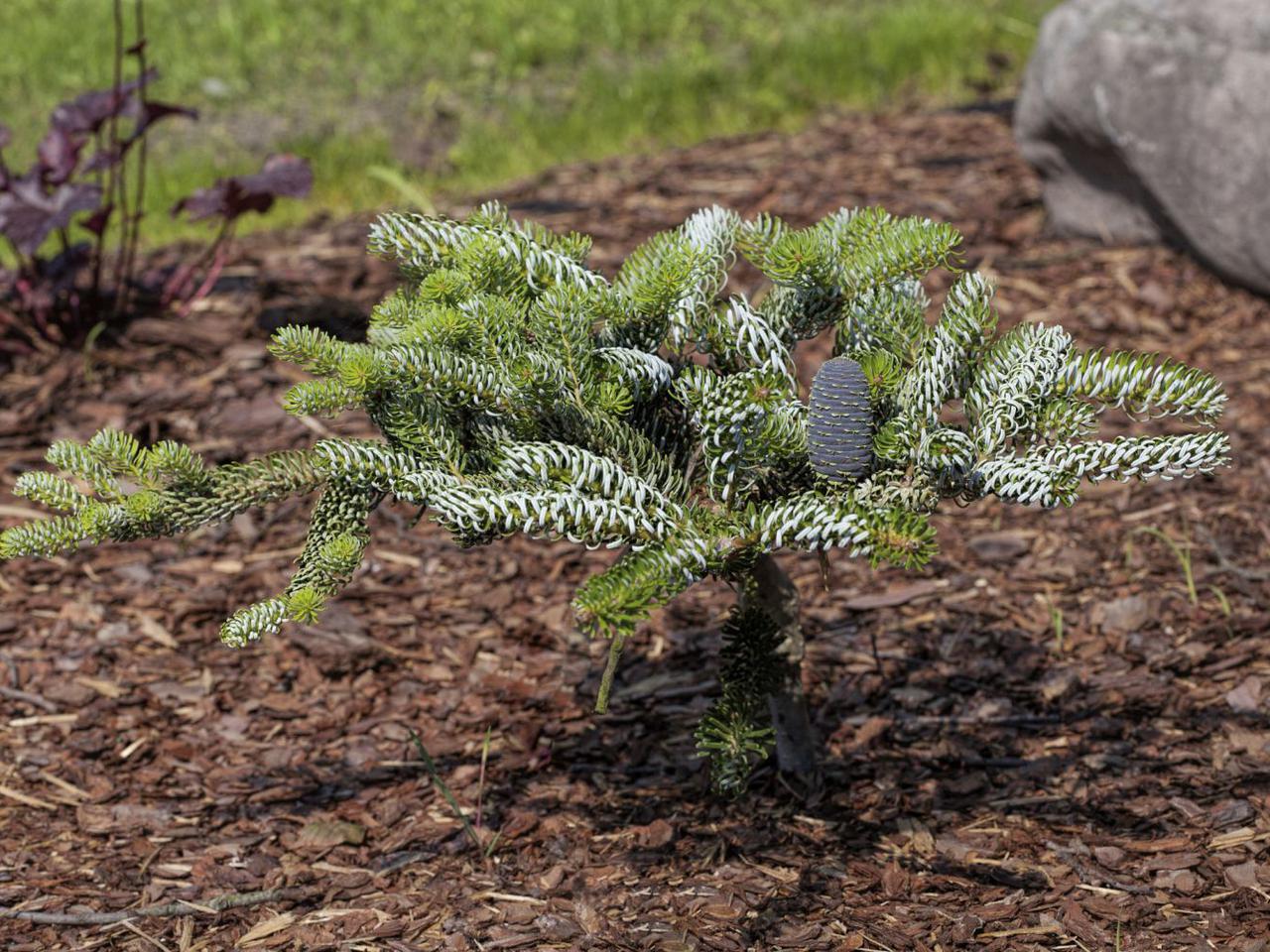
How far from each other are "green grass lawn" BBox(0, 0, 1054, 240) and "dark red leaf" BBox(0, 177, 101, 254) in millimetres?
1784

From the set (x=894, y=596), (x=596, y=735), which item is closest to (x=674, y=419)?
(x=596, y=735)

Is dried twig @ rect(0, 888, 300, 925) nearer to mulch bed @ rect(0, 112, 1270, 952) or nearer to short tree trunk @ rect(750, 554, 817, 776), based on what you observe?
mulch bed @ rect(0, 112, 1270, 952)

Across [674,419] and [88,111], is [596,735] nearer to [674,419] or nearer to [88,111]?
[674,419]

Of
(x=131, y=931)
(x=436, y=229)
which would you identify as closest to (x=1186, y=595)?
(x=436, y=229)

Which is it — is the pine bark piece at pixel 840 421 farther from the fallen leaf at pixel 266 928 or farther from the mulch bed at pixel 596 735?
the fallen leaf at pixel 266 928

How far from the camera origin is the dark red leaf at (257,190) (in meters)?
4.47

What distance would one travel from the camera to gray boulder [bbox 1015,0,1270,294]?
463 cm

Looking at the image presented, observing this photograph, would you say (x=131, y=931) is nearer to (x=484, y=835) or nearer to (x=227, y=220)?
(x=484, y=835)

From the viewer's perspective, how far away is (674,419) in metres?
2.38

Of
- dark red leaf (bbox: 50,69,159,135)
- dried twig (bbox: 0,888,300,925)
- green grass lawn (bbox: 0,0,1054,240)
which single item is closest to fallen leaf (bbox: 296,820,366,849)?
A: dried twig (bbox: 0,888,300,925)

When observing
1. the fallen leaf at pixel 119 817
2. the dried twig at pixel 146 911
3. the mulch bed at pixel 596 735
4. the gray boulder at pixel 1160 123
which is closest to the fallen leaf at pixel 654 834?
the mulch bed at pixel 596 735

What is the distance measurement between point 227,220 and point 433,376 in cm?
274

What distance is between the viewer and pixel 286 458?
2365 mm

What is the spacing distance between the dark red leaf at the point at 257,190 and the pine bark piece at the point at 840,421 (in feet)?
9.09
